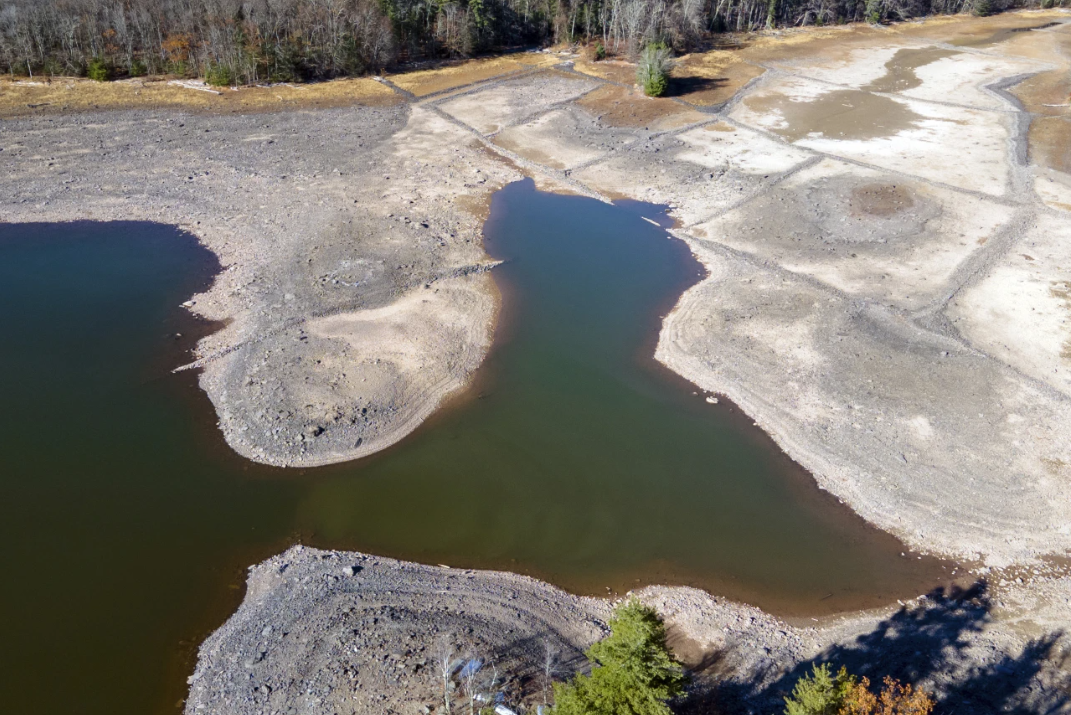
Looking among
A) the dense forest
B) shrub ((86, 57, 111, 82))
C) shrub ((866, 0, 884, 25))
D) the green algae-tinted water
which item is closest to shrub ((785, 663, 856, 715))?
the green algae-tinted water

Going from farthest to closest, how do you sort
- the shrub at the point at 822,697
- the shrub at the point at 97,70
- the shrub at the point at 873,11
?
1. the shrub at the point at 873,11
2. the shrub at the point at 97,70
3. the shrub at the point at 822,697

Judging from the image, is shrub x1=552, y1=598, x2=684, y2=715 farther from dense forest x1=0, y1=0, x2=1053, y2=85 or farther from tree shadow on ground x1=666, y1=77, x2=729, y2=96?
dense forest x1=0, y1=0, x2=1053, y2=85

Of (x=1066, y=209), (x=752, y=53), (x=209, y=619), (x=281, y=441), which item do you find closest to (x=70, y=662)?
(x=209, y=619)

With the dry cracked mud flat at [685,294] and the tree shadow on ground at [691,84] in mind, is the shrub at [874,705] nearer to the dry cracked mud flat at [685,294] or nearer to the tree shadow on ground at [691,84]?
the dry cracked mud flat at [685,294]

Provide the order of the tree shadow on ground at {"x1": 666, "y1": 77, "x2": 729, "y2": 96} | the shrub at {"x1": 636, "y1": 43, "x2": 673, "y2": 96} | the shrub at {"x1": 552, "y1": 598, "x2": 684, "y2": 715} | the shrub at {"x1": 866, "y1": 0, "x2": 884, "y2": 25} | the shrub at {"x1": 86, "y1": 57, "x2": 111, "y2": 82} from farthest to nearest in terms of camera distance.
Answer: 1. the shrub at {"x1": 866, "y1": 0, "x2": 884, "y2": 25}
2. the tree shadow on ground at {"x1": 666, "y1": 77, "x2": 729, "y2": 96}
3. the shrub at {"x1": 636, "y1": 43, "x2": 673, "y2": 96}
4. the shrub at {"x1": 86, "y1": 57, "x2": 111, "y2": 82}
5. the shrub at {"x1": 552, "y1": 598, "x2": 684, "y2": 715}

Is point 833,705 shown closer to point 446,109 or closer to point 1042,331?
point 1042,331

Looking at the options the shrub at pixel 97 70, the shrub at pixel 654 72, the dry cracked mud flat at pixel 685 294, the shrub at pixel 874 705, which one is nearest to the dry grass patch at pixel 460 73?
the dry cracked mud flat at pixel 685 294

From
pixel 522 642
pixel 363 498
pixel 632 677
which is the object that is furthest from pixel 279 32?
pixel 632 677
